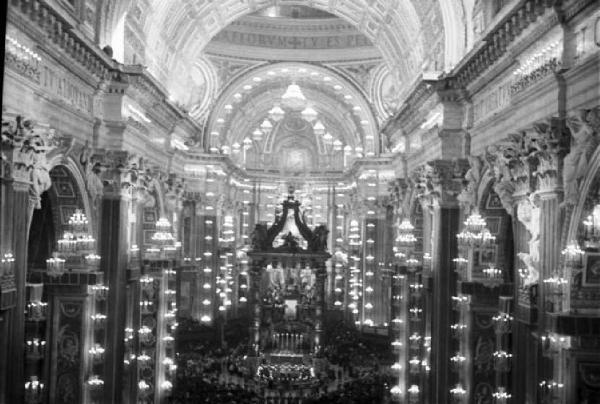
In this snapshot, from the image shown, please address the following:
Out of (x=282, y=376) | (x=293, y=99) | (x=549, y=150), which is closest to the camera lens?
(x=549, y=150)

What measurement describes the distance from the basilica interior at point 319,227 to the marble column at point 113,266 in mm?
57

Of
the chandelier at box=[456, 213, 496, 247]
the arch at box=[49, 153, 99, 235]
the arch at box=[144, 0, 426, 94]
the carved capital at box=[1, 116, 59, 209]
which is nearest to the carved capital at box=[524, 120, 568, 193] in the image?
the chandelier at box=[456, 213, 496, 247]

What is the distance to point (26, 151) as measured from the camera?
13984 mm

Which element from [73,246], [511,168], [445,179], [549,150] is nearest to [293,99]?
[445,179]

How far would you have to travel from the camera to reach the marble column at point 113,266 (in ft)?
67.7

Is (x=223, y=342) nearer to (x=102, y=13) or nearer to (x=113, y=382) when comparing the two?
(x=113, y=382)

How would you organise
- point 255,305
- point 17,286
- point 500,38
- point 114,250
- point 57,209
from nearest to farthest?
point 17,286
point 500,38
point 57,209
point 114,250
point 255,305

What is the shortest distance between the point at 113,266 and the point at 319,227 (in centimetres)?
1880

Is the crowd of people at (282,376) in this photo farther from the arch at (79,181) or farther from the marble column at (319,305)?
the arch at (79,181)

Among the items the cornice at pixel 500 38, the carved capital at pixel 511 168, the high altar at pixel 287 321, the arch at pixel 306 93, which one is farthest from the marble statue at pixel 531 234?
the arch at pixel 306 93

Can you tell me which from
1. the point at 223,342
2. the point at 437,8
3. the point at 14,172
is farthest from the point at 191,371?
the point at 14,172

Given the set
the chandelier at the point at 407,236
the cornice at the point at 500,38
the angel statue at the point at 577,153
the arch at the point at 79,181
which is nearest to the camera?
the angel statue at the point at 577,153

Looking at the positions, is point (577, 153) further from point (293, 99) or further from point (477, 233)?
point (293, 99)

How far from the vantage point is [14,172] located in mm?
13664
